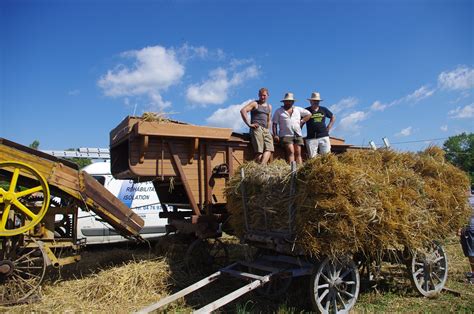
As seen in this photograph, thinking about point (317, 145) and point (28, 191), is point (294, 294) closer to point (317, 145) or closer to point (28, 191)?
point (317, 145)

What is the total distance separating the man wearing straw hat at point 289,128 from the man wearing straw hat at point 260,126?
1.10 feet

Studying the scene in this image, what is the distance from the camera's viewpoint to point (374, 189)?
16.4 ft

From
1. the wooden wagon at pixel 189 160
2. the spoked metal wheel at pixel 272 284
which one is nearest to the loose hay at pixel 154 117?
the wooden wagon at pixel 189 160

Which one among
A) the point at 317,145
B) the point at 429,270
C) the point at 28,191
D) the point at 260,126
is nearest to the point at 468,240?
the point at 429,270

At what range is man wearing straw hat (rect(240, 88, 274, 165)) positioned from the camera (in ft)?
24.6

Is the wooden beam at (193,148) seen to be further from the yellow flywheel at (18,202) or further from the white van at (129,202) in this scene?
the white van at (129,202)

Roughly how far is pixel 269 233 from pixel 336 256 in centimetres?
101

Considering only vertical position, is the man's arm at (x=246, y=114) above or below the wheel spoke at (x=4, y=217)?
above

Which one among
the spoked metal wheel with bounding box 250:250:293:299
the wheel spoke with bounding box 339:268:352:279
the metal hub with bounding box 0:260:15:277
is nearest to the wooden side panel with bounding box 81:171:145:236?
the metal hub with bounding box 0:260:15:277

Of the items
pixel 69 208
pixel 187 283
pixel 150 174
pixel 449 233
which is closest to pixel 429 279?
pixel 449 233

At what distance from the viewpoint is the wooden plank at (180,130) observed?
639cm

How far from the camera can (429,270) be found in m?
6.51

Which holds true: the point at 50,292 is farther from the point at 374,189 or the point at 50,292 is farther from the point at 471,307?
the point at 471,307

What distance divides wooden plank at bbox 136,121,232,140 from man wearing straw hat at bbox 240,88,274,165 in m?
0.51
